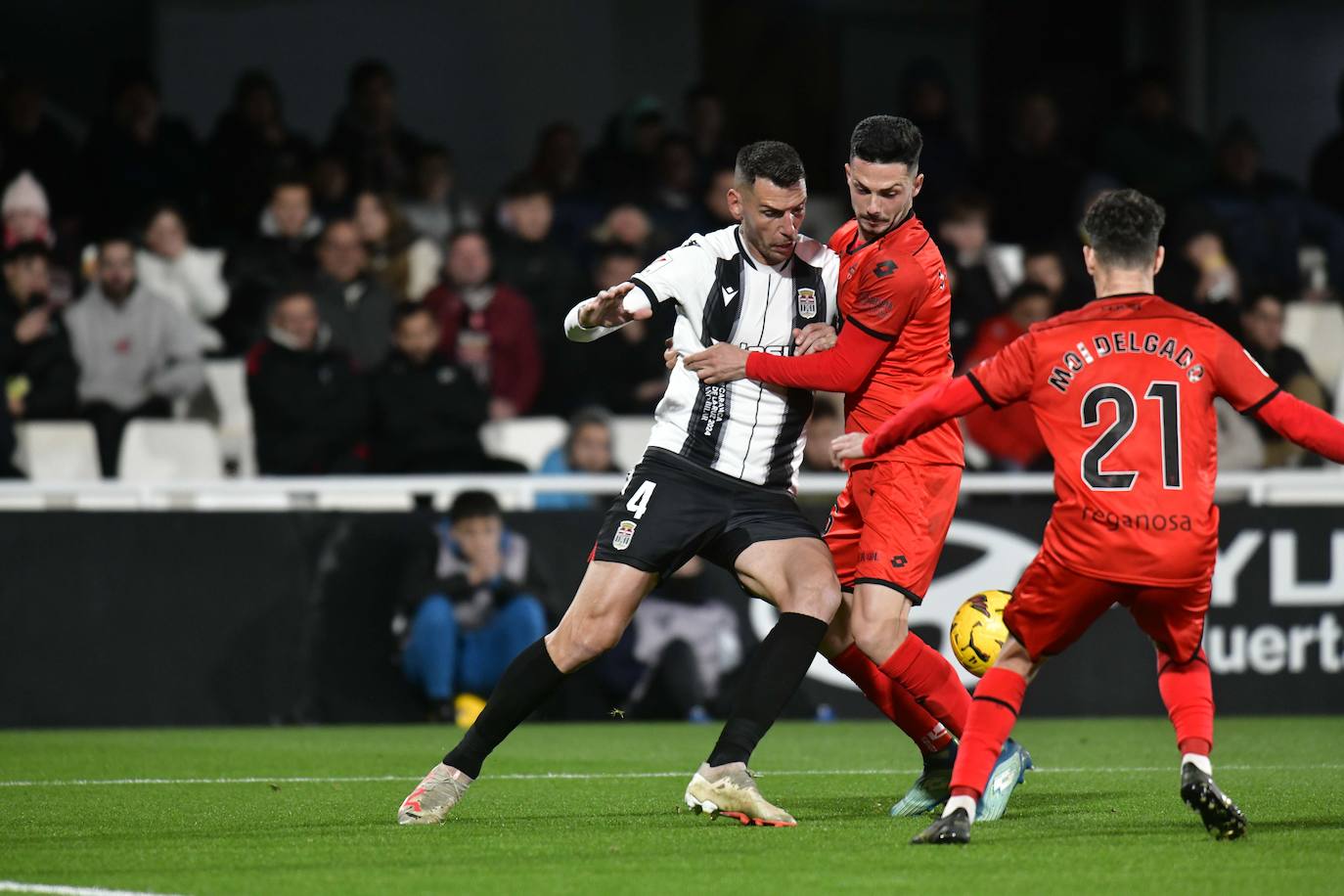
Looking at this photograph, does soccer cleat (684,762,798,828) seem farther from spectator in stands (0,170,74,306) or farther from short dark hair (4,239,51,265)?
spectator in stands (0,170,74,306)

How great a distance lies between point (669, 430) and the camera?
7.11m

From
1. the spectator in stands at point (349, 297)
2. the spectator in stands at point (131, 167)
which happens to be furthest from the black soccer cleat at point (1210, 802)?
the spectator in stands at point (131, 167)

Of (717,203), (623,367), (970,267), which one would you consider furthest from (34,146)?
(970,267)

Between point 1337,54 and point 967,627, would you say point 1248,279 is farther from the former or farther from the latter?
point 967,627

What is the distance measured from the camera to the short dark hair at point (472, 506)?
38.3ft

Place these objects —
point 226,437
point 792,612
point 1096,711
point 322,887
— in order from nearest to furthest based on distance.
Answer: point 322,887, point 792,612, point 1096,711, point 226,437

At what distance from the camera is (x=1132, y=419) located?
6.06m

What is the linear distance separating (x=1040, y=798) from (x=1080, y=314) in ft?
7.23

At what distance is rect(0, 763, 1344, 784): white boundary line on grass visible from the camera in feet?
27.6

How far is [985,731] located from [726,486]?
133cm

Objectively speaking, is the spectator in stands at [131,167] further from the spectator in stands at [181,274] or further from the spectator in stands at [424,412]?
the spectator in stands at [424,412]

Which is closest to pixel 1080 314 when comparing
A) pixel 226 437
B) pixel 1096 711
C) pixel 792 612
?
pixel 792 612

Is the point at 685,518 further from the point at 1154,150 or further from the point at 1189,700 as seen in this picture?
the point at 1154,150

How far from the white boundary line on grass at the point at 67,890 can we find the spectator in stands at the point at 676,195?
32.8 feet
